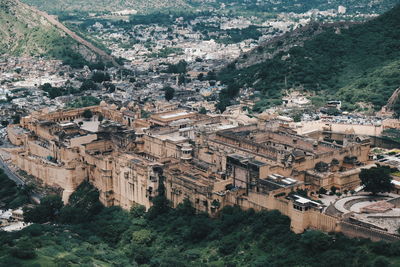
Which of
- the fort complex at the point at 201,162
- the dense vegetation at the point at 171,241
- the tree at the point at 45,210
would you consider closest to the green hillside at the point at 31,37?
the fort complex at the point at 201,162

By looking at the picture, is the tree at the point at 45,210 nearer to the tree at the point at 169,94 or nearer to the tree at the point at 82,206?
the tree at the point at 82,206

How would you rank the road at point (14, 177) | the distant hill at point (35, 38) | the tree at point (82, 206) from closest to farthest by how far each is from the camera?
the tree at point (82, 206) → the road at point (14, 177) → the distant hill at point (35, 38)

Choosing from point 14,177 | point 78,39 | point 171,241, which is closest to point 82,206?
point 171,241

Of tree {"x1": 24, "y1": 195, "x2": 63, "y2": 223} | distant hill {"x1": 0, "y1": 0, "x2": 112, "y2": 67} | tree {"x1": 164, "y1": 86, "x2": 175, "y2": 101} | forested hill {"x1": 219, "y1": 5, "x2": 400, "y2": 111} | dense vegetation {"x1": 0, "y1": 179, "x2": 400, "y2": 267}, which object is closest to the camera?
dense vegetation {"x1": 0, "y1": 179, "x2": 400, "y2": 267}

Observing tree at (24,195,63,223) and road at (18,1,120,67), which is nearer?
tree at (24,195,63,223)

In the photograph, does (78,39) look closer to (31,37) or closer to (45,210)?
(31,37)

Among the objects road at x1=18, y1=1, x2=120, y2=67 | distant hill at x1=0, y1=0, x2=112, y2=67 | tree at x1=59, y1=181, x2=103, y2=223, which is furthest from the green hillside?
tree at x1=59, y1=181, x2=103, y2=223

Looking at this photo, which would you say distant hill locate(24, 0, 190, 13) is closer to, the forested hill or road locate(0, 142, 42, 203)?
the forested hill

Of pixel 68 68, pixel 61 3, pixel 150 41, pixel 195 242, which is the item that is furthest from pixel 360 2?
pixel 195 242
